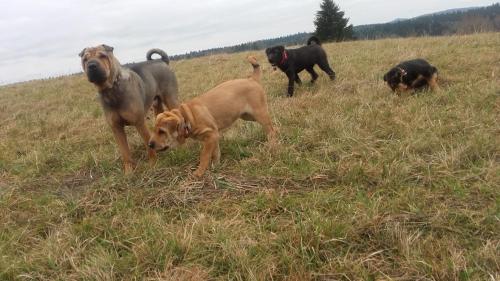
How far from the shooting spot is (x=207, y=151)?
544 centimetres

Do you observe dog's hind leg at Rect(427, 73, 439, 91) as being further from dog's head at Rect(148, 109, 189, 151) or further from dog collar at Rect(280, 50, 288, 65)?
dog's head at Rect(148, 109, 189, 151)

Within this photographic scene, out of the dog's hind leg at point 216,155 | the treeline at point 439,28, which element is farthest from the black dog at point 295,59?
the treeline at point 439,28

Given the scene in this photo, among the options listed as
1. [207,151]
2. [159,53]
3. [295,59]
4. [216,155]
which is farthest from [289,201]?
[295,59]

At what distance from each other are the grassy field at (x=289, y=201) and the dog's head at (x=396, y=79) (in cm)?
53

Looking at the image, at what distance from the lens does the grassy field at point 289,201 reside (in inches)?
128

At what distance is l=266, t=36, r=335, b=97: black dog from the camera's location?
33.3 ft

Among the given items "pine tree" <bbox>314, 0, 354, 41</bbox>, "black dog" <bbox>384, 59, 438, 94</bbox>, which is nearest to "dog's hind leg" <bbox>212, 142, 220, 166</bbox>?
"black dog" <bbox>384, 59, 438, 94</bbox>

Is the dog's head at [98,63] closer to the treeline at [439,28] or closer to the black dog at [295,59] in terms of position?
the black dog at [295,59]

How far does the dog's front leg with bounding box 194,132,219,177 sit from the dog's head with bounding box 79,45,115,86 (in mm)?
1477

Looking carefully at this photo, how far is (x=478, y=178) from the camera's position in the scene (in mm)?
4219

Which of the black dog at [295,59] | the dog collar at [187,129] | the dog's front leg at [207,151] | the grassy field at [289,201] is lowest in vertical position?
the grassy field at [289,201]

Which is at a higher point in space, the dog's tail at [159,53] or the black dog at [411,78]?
the dog's tail at [159,53]

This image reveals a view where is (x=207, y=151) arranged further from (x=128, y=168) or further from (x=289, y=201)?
(x=289, y=201)

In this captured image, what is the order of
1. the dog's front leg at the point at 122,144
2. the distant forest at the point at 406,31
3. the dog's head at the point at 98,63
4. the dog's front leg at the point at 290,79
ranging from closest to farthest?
the dog's head at the point at 98,63 → the dog's front leg at the point at 122,144 → the dog's front leg at the point at 290,79 → the distant forest at the point at 406,31
